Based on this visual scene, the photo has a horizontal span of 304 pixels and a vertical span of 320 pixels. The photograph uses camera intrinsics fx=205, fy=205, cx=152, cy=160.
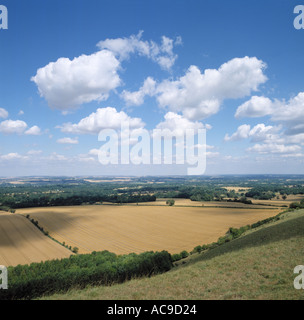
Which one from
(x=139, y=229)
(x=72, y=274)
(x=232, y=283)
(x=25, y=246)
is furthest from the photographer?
(x=139, y=229)

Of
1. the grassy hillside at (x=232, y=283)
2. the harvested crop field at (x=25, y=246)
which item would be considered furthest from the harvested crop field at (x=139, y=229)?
the grassy hillside at (x=232, y=283)

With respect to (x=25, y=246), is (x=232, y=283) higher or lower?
higher

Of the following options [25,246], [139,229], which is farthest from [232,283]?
[139,229]

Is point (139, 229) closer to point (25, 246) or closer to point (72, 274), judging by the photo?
point (25, 246)

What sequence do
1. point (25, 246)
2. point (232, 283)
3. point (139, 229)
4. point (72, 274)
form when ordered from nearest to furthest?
point (232, 283) < point (72, 274) < point (25, 246) < point (139, 229)

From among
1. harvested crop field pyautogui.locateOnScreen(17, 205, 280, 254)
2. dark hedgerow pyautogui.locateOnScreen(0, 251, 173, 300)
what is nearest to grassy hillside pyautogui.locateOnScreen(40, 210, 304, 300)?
dark hedgerow pyautogui.locateOnScreen(0, 251, 173, 300)

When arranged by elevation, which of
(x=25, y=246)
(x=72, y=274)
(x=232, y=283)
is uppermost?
(x=232, y=283)
